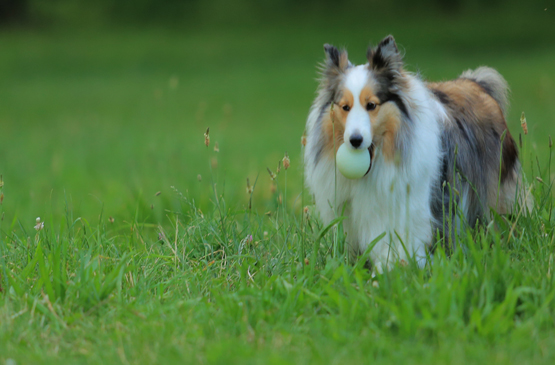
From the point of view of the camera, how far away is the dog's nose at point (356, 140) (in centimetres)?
351

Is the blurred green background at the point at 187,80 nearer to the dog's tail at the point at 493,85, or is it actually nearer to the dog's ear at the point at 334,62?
the dog's tail at the point at 493,85

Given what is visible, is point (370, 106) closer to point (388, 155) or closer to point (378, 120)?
point (378, 120)

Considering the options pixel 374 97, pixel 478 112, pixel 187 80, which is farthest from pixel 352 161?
pixel 187 80

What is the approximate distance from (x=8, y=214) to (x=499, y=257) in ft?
20.4

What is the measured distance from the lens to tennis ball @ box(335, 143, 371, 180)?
3.66 m

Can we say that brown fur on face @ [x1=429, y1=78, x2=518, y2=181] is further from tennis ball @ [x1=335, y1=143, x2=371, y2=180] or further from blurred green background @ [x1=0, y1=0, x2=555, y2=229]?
tennis ball @ [x1=335, y1=143, x2=371, y2=180]

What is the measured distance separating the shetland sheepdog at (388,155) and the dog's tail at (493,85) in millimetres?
899

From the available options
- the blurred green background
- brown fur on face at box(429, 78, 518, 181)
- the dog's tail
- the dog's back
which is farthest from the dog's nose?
the dog's tail

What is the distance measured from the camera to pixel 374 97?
3.71 meters

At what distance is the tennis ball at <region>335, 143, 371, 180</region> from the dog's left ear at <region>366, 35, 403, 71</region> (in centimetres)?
57

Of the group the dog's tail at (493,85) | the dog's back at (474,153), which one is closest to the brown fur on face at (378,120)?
the dog's back at (474,153)

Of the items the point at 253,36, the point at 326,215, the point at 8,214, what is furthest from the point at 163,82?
the point at 326,215

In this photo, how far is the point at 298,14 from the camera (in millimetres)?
27000

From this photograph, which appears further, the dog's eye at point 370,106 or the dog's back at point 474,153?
the dog's back at point 474,153
